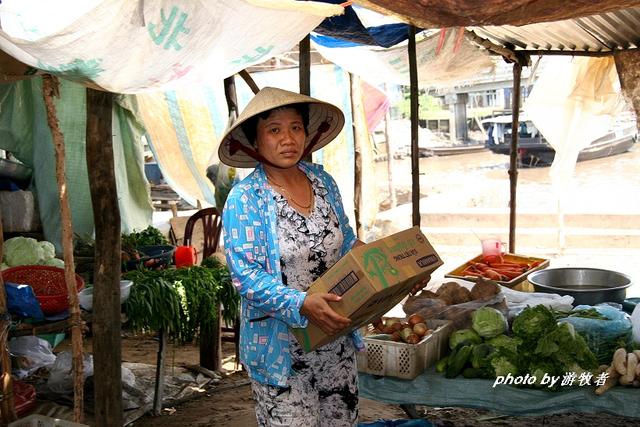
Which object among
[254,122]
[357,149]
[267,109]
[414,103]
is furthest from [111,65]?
[357,149]

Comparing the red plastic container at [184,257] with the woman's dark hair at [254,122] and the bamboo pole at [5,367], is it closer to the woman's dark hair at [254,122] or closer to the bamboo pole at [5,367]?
the bamboo pole at [5,367]

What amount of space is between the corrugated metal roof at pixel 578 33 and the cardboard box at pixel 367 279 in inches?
118

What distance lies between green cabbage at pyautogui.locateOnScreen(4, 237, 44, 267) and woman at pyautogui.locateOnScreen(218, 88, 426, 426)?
2.51 meters

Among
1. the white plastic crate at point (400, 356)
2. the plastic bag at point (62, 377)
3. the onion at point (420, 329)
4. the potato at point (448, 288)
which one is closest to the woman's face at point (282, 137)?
the white plastic crate at point (400, 356)

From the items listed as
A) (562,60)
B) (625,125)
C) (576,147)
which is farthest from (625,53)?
(625,125)

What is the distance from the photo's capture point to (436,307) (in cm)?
414

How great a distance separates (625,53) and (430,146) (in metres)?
22.7

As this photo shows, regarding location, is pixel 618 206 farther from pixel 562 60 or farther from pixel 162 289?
pixel 162 289

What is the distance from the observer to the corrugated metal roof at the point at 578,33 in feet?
16.4

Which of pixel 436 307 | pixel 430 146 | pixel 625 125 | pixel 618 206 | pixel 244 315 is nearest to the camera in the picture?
pixel 244 315

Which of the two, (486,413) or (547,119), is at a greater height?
(547,119)

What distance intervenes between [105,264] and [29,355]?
74.3 inches

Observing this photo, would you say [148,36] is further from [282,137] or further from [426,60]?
[426,60]

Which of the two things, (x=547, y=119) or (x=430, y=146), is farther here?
(x=430, y=146)
